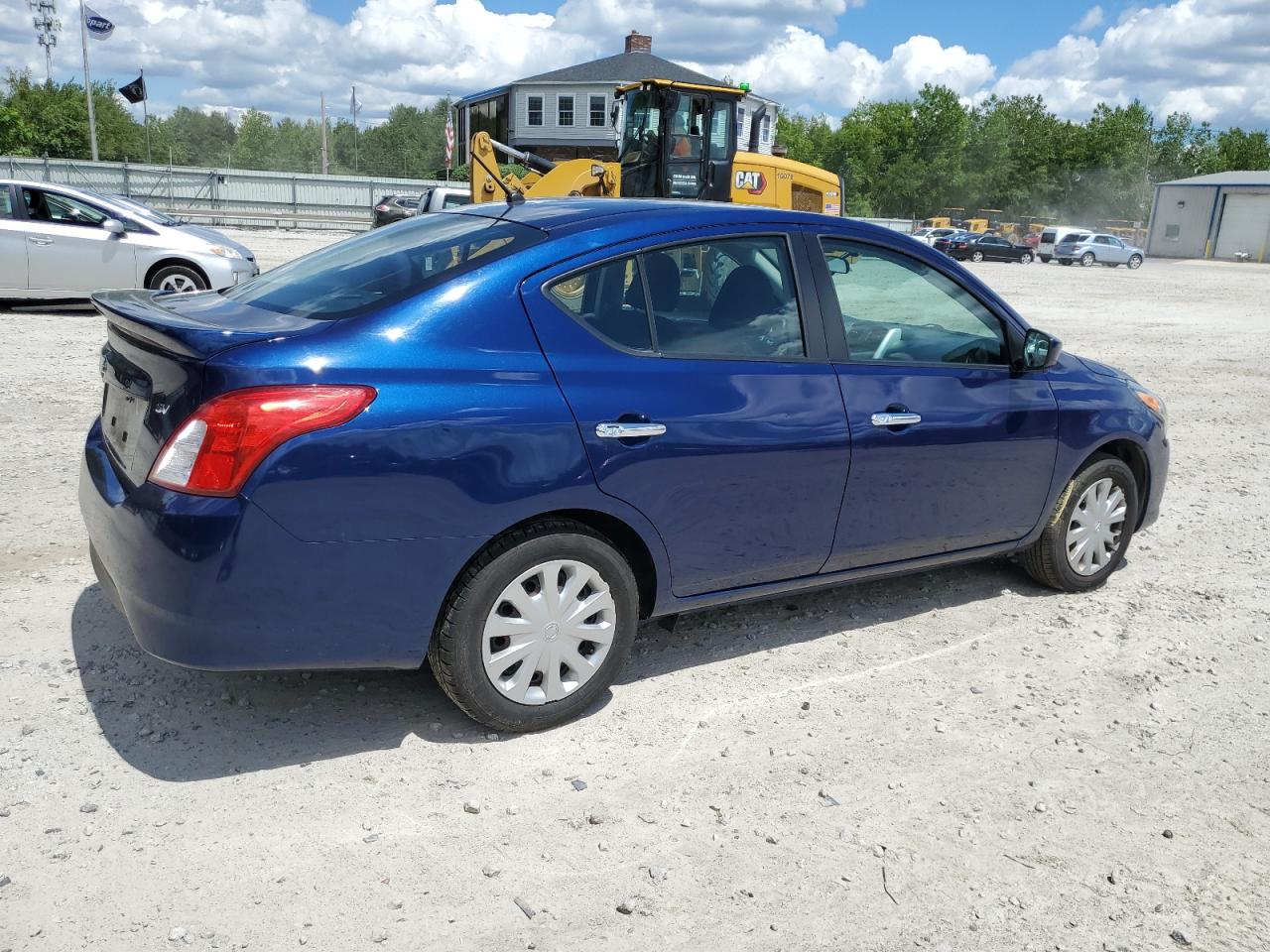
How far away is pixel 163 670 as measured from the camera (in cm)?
383

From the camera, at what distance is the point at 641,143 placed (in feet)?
57.9

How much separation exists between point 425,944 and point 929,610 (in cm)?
298

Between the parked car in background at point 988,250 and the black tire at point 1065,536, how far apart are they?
42.2 m

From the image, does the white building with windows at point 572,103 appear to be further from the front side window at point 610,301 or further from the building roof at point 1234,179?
the front side window at point 610,301

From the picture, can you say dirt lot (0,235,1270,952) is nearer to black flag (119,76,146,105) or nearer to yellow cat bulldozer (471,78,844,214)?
yellow cat bulldozer (471,78,844,214)

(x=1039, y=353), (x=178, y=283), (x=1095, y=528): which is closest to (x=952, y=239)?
(x=178, y=283)

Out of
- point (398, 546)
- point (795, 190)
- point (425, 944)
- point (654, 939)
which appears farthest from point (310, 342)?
point (795, 190)

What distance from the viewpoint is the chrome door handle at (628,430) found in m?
3.40

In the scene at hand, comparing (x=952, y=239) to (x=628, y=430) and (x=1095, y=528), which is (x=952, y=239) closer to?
(x=1095, y=528)

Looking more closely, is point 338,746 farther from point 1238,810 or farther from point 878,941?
point 1238,810

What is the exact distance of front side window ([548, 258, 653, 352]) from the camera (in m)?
3.48

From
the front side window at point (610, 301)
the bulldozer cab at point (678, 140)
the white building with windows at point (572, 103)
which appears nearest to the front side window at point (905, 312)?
the front side window at point (610, 301)

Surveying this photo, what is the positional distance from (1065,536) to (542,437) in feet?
9.37

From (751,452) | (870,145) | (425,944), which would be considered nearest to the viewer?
(425,944)
